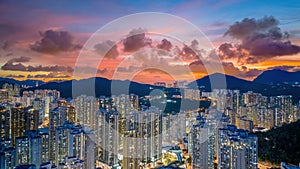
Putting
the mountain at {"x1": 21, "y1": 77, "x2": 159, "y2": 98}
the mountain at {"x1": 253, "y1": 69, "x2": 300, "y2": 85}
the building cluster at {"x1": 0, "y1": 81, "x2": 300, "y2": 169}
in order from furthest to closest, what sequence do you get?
the mountain at {"x1": 253, "y1": 69, "x2": 300, "y2": 85}, the mountain at {"x1": 21, "y1": 77, "x2": 159, "y2": 98}, the building cluster at {"x1": 0, "y1": 81, "x2": 300, "y2": 169}

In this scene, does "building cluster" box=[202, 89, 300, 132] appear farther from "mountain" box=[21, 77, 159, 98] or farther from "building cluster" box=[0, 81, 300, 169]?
"mountain" box=[21, 77, 159, 98]

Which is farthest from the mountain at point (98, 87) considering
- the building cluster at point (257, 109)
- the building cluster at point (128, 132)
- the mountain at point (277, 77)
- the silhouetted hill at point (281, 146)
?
the mountain at point (277, 77)

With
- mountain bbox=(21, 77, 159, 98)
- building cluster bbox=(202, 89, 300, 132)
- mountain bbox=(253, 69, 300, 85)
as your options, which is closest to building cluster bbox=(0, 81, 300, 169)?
building cluster bbox=(202, 89, 300, 132)

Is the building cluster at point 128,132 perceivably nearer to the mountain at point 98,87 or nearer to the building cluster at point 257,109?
the building cluster at point 257,109

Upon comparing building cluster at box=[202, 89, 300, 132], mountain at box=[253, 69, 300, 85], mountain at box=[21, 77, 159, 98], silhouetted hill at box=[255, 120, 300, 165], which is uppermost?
mountain at box=[253, 69, 300, 85]

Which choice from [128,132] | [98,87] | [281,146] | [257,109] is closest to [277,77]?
[257,109]

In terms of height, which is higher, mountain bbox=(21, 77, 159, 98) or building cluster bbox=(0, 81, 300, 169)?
mountain bbox=(21, 77, 159, 98)
